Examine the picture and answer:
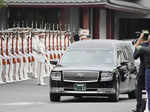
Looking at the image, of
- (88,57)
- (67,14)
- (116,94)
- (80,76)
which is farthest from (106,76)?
(67,14)

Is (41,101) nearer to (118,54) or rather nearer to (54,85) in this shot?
(54,85)

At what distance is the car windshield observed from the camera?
20.5 m

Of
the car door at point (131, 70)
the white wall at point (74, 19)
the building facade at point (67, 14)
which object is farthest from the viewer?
the white wall at point (74, 19)

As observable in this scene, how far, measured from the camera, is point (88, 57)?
20781 millimetres

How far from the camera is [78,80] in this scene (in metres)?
19.7

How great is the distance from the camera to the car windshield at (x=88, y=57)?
67.2 ft

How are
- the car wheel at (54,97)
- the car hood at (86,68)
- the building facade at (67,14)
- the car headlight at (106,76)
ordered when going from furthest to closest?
the building facade at (67,14) → the car wheel at (54,97) → the car hood at (86,68) → the car headlight at (106,76)

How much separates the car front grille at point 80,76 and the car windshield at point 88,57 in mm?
699

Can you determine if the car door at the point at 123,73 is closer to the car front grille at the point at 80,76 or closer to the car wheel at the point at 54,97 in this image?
the car front grille at the point at 80,76

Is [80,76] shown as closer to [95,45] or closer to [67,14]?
[95,45]

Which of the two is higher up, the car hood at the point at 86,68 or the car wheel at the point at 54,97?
the car hood at the point at 86,68

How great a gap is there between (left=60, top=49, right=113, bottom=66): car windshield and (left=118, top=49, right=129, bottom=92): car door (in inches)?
14.1

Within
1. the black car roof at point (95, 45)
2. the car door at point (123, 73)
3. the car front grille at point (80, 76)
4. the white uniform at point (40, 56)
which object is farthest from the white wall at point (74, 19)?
the car front grille at point (80, 76)

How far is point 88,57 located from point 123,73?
41.1 inches
